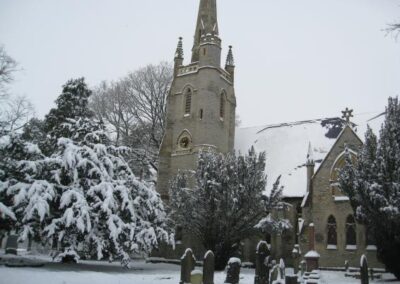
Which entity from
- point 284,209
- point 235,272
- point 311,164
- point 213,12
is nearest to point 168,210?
point 284,209

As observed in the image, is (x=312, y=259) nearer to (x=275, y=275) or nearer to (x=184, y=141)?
(x=275, y=275)

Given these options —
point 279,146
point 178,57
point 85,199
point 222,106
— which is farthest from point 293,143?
point 85,199

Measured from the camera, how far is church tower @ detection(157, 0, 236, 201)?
101ft

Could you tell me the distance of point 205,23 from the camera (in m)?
33.0

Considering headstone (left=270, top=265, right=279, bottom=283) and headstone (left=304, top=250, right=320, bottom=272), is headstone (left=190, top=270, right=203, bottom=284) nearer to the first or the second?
headstone (left=270, top=265, right=279, bottom=283)

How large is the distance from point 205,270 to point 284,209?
14.2 metres

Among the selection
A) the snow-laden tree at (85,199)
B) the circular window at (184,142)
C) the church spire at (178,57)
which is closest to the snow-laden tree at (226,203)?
the snow-laden tree at (85,199)

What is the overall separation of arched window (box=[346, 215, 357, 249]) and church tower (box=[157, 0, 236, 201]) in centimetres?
1006

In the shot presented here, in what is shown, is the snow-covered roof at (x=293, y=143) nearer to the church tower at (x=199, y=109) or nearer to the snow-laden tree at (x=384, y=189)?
the church tower at (x=199, y=109)

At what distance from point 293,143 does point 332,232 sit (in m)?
8.60

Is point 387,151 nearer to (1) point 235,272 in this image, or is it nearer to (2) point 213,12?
(1) point 235,272

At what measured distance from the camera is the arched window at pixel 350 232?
24.4 m

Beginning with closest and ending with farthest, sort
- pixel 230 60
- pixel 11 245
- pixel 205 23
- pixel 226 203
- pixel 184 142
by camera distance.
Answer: pixel 226 203
pixel 11 245
pixel 184 142
pixel 205 23
pixel 230 60

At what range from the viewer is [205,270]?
13984 mm
